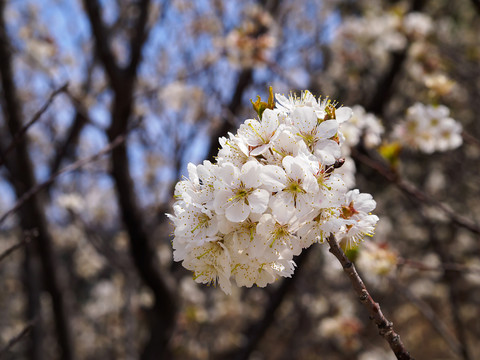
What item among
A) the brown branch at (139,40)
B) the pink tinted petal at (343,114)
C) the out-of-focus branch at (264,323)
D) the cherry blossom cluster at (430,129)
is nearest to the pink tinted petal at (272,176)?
the pink tinted petal at (343,114)

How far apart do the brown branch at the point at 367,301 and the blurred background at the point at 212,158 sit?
41.3 inches

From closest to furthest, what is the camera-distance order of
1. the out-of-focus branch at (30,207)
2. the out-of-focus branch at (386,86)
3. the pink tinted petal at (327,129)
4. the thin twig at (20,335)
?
the pink tinted petal at (327,129) < the thin twig at (20,335) < the out-of-focus branch at (30,207) < the out-of-focus branch at (386,86)

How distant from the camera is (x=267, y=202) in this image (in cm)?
92

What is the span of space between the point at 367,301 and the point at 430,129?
5.99 feet

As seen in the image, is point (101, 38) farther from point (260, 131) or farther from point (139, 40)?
point (260, 131)

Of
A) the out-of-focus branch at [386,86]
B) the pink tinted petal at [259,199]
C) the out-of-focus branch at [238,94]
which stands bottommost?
the pink tinted petal at [259,199]

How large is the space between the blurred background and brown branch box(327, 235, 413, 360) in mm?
1049

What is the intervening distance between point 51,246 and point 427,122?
8.83 ft

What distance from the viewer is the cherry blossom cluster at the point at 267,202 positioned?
921 millimetres

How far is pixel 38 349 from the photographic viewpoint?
124 inches

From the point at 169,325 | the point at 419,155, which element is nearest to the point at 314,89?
the point at 419,155

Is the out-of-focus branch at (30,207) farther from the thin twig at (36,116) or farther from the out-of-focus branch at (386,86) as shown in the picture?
the out-of-focus branch at (386,86)

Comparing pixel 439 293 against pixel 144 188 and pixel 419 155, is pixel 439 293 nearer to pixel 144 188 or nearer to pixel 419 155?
pixel 419 155

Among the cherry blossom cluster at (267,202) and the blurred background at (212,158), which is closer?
the cherry blossom cluster at (267,202)
